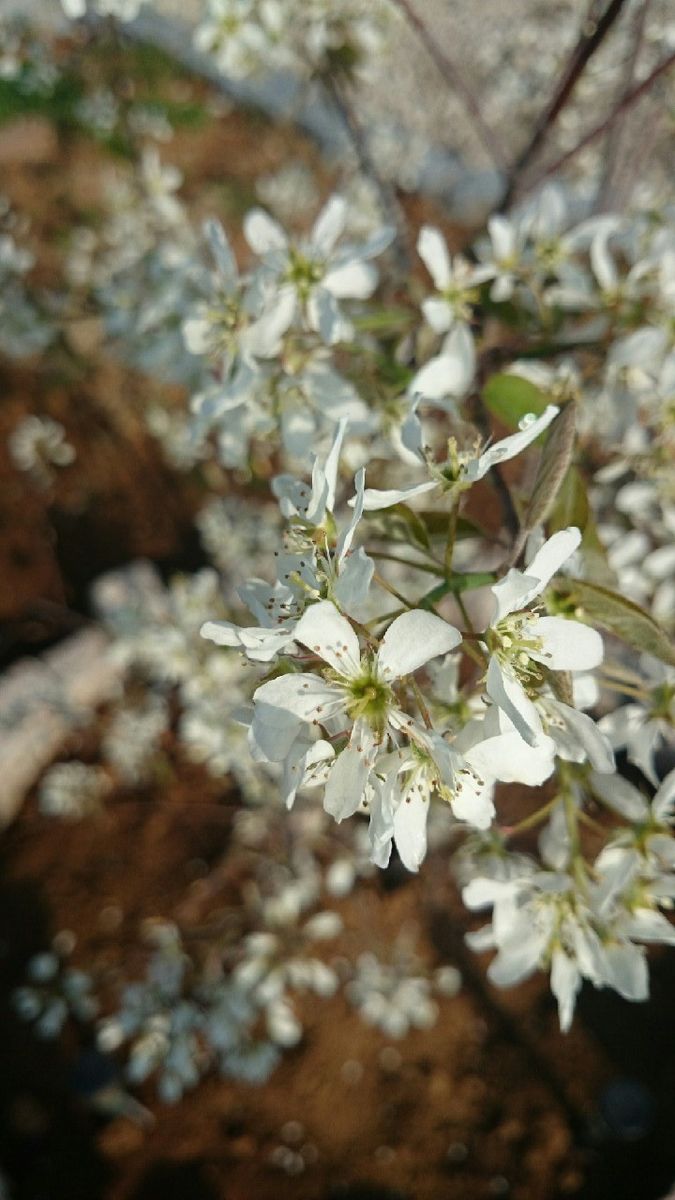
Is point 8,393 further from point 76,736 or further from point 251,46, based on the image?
point 251,46

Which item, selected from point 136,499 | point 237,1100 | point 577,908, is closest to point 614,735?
point 577,908

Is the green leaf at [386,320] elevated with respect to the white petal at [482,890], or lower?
elevated

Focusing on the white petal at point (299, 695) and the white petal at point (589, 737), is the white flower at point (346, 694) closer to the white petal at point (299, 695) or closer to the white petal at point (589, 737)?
the white petal at point (299, 695)

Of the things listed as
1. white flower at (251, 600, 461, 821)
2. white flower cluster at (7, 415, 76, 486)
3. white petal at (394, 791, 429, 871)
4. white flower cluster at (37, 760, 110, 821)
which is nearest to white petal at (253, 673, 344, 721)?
white flower at (251, 600, 461, 821)

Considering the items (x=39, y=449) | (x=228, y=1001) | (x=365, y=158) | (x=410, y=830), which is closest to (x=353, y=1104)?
(x=228, y=1001)

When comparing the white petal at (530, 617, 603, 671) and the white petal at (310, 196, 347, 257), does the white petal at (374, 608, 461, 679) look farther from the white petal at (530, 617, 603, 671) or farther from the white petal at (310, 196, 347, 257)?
the white petal at (310, 196, 347, 257)

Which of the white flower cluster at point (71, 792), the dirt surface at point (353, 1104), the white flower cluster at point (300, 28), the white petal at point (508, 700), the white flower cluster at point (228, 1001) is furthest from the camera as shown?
the white flower cluster at point (71, 792)

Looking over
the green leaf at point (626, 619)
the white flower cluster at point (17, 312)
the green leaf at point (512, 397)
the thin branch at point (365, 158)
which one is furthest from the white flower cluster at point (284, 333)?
the white flower cluster at point (17, 312)
